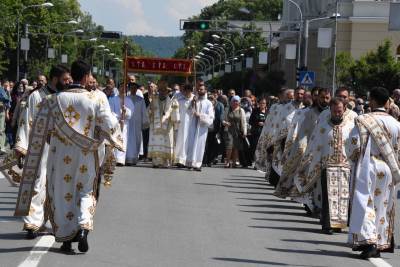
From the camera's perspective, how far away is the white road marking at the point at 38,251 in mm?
10461

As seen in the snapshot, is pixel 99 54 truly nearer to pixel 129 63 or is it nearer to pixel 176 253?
pixel 129 63

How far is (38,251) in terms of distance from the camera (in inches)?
441

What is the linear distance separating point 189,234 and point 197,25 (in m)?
51.7

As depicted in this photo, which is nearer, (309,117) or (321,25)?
(309,117)

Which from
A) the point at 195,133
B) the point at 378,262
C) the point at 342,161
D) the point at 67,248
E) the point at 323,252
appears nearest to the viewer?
the point at 67,248

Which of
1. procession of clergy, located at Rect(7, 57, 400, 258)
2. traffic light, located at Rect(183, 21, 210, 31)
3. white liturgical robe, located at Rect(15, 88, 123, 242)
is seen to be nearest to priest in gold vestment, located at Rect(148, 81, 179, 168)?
procession of clergy, located at Rect(7, 57, 400, 258)

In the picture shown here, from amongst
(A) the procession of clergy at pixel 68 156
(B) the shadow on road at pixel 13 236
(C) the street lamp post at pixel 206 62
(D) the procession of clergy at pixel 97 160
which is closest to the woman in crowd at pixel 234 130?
(D) the procession of clergy at pixel 97 160

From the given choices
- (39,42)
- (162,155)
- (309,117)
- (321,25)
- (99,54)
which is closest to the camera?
(309,117)

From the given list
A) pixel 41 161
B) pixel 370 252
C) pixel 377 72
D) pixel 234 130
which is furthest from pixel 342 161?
pixel 377 72

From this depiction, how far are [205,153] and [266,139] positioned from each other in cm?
659

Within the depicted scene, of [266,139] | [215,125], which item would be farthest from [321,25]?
[266,139]

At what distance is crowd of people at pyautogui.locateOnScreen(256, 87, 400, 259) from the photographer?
12.2m

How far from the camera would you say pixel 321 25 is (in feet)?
282

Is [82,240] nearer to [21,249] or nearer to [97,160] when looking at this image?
[21,249]
